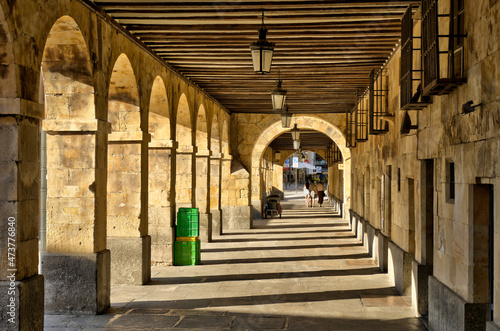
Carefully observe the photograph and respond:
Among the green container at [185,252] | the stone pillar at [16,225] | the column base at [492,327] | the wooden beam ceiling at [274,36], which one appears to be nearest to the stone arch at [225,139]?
the wooden beam ceiling at [274,36]

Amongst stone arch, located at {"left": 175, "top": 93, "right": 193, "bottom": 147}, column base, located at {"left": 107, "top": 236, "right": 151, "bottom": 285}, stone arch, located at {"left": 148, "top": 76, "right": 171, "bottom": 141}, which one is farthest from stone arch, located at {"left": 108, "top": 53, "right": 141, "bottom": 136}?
stone arch, located at {"left": 175, "top": 93, "right": 193, "bottom": 147}

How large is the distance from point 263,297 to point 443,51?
4.25 meters

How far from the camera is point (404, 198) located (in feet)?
27.0

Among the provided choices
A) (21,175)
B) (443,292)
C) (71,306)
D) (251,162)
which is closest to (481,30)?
(443,292)

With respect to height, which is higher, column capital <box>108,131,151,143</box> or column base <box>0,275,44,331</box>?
column capital <box>108,131,151,143</box>

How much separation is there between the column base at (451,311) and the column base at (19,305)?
3702 millimetres

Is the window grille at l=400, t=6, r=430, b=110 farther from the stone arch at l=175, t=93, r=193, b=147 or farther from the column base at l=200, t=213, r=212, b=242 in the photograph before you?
the column base at l=200, t=213, r=212, b=242

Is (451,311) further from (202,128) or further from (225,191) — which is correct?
(225,191)

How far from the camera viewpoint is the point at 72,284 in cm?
672

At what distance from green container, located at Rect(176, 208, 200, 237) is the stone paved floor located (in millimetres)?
645

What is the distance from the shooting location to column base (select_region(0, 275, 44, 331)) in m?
4.77

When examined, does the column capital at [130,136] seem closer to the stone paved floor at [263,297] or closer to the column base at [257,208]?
the stone paved floor at [263,297]

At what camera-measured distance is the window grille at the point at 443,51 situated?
4.98 metres

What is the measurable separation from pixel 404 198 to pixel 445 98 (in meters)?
2.82
